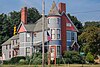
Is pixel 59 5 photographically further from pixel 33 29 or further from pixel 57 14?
pixel 33 29

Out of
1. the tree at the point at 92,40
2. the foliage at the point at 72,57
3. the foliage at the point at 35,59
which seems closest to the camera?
the tree at the point at 92,40

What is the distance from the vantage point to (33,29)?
7538cm

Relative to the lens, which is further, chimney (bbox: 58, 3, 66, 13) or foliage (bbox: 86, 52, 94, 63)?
chimney (bbox: 58, 3, 66, 13)

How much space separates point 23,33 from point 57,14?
11.4 meters

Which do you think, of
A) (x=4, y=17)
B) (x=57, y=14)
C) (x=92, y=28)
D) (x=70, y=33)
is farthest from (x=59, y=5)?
(x=4, y=17)

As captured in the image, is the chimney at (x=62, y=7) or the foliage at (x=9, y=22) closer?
the chimney at (x=62, y=7)

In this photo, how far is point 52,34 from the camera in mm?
68750

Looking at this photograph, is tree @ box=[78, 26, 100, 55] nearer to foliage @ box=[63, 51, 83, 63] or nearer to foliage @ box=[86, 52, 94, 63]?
foliage @ box=[86, 52, 94, 63]

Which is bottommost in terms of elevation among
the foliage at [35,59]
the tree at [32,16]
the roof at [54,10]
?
the foliage at [35,59]

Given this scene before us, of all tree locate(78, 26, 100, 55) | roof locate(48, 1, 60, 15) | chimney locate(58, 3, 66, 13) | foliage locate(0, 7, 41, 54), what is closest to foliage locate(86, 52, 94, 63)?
tree locate(78, 26, 100, 55)

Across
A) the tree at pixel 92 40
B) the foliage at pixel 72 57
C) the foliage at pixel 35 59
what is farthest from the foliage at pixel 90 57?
the foliage at pixel 35 59

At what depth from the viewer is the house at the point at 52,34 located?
68.6 m

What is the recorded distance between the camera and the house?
68.6 meters

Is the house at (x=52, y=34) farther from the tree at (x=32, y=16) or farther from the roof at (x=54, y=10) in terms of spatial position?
the tree at (x=32, y=16)
